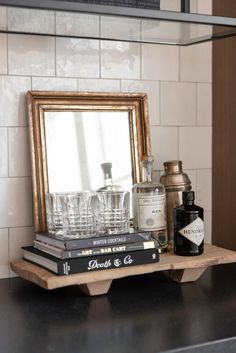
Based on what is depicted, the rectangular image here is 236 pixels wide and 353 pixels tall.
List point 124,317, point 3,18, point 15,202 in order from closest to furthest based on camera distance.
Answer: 1. point 124,317
2. point 3,18
3. point 15,202

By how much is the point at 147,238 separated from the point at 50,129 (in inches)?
15.3

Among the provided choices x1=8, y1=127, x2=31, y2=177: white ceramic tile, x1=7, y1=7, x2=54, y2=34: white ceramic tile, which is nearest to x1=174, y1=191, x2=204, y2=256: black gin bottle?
x1=8, y1=127, x2=31, y2=177: white ceramic tile

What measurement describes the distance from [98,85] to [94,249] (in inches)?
19.8

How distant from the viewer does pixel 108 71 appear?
155cm

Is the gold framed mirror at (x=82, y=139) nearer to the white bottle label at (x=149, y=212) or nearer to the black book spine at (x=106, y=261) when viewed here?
the white bottle label at (x=149, y=212)

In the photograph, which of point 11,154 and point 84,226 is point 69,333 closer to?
point 84,226

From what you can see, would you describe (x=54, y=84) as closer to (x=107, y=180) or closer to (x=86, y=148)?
(x=86, y=148)

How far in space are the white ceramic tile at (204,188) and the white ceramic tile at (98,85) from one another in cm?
38

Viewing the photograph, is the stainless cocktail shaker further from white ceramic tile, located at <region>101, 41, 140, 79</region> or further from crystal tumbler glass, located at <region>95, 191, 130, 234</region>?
white ceramic tile, located at <region>101, 41, 140, 79</region>

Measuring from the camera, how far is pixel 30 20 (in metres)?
1.28

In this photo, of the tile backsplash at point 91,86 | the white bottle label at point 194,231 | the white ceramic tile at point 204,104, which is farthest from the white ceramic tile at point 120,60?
the white bottle label at point 194,231

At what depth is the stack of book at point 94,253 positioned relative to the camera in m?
1.22

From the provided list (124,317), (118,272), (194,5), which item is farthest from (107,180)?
(194,5)

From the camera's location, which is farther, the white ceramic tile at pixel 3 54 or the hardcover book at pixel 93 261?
the white ceramic tile at pixel 3 54
